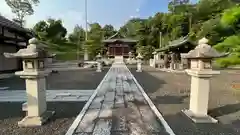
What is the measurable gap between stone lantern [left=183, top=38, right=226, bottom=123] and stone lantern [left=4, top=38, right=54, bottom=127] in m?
3.45

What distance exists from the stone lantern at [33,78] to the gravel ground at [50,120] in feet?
0.72

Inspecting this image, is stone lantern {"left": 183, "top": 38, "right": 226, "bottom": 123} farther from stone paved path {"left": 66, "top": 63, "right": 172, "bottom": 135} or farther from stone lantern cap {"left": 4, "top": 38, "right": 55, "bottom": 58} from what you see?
stone lantern cap {"left": 4, "top": 38, "right": 55, "bottom": 58}

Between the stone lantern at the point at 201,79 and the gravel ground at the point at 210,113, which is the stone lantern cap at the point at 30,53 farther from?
the stone lantern at the point at 201,79

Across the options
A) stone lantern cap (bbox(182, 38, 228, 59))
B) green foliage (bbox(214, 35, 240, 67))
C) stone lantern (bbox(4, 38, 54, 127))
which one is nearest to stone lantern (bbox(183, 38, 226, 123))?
stone lantern cap (bbox(182, 38, 228, 59))

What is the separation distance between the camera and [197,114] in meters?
4.74

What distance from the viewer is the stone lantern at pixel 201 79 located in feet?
14.8

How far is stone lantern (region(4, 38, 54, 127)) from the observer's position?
4289 millimetres

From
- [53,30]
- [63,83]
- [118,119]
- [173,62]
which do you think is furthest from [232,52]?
[53,30]

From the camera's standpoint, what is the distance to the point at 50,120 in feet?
15.1

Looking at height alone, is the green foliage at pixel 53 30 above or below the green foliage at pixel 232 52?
above

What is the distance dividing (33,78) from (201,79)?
3755mm

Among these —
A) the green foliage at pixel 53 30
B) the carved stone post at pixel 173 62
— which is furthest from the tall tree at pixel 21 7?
the carved stone post at pixel 173 62

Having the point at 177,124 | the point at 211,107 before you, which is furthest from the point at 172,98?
the point at 177,124

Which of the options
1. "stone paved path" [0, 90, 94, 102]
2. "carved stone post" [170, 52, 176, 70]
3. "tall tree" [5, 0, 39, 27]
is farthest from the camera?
"tall tree" [5, 0, 39, 27]
